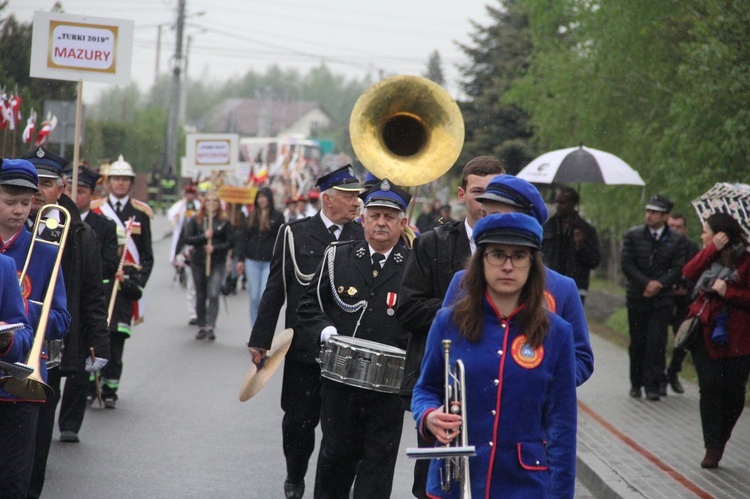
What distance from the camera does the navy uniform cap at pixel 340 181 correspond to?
7.97 metres

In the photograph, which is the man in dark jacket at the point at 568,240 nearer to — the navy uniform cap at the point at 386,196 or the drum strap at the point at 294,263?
the drum strap at the point at 294,263

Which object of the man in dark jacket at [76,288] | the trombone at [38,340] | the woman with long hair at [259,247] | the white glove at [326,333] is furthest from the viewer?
the woman with long hair at [259,247]

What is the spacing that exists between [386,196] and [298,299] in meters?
1.39

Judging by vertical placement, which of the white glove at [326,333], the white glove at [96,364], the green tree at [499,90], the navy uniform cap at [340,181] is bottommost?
the white glove at [96,364]

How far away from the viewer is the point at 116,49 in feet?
34.5

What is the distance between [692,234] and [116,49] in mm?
8440

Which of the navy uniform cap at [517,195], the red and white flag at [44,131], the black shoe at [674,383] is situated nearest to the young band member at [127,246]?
the red and white flag at [44,131]

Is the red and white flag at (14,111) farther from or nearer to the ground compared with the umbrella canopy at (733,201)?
farther from the ground

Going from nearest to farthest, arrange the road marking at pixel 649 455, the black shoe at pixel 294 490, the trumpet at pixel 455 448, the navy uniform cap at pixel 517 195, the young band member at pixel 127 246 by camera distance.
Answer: the trumpet at pixel 455 448
the navy uniform cap at pixel 517 195
the black shoe at pixel 294 490
the road marking at pixel 649 455
the young band member at pixel 127 246

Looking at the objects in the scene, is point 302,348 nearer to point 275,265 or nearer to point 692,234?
point 275,265

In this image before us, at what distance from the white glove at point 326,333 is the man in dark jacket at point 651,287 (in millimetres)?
7004

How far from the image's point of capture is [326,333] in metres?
6.57

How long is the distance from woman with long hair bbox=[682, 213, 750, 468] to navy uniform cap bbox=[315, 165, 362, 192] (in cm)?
310

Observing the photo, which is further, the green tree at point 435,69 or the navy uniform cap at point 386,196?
the green tree at point 435,69
